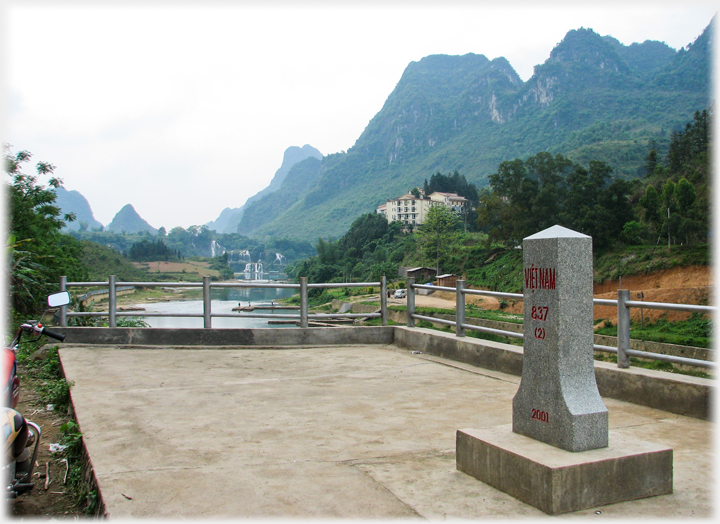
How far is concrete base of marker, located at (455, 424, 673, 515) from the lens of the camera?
338 centimetres

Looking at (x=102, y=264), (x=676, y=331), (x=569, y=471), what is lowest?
(x=676, y=331)

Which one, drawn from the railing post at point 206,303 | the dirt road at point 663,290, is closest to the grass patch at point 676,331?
the dirt road at point 663,290

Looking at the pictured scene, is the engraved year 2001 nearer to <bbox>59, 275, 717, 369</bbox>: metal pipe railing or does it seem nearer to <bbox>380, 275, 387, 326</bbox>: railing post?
<bbox>59, 275, 717, 369</bbox>: metal pipe railing

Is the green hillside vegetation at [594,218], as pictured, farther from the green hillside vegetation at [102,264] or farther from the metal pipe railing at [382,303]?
the metal pipe railing at [382,303]

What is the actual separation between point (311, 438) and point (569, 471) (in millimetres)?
2190

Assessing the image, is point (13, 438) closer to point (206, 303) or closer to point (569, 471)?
point (569, 471)

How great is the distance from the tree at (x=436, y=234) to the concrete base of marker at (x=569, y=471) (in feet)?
269

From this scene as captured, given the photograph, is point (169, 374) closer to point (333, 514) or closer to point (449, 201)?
point (333, 514)

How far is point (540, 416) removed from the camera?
Result: 3.91m

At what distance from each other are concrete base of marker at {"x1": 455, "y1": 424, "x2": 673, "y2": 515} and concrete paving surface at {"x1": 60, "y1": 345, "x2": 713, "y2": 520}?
78 millimetres

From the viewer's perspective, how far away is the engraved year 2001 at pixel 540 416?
386cm

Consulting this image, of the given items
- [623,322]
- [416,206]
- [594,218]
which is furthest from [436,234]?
[623,322]

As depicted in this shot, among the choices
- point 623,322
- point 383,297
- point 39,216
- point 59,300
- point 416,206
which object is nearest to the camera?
point 59,300

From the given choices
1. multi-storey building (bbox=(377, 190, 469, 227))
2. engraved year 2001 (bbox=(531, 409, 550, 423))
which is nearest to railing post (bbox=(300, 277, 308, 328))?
engraved year 2001 (bbox=(531, 409, 550, 423))
